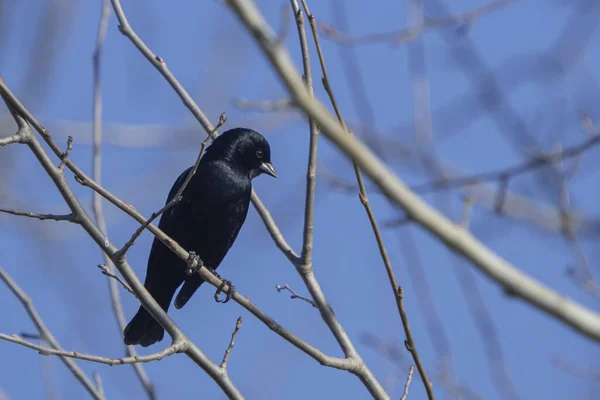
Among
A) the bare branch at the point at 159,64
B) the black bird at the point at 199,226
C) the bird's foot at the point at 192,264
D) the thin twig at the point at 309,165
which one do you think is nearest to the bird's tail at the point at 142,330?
the black bird at the point at 199,226

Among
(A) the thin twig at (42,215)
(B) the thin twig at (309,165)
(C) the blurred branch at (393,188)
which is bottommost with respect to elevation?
(C) the blurred branch at (393,188)

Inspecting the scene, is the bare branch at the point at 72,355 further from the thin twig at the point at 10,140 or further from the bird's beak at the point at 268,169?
the bird's beak at the point at 268,169

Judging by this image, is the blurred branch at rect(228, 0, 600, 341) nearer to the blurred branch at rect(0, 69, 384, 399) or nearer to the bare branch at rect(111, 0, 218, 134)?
the blurred branch at rect(0, 69, 384, 399)

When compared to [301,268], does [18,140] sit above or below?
below

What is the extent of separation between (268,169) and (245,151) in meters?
0.28

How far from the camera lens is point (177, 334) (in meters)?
3.32

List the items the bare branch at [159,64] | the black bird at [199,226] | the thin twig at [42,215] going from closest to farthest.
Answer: the thin twig at [42,215] → the bare branch at [159,64] → the black bird at [199,226]

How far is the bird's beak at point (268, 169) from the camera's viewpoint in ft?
20.5

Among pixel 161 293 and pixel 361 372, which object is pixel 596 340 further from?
pixel 161 293

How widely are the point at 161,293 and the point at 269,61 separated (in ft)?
14.2

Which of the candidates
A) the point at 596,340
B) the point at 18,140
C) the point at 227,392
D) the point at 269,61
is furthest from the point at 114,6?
the point at 596,340

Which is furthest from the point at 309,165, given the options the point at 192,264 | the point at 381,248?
the point at 192,264

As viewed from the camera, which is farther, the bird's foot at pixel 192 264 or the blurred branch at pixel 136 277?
the bird's foot at pixel 192 264

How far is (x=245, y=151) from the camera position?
241 inches
